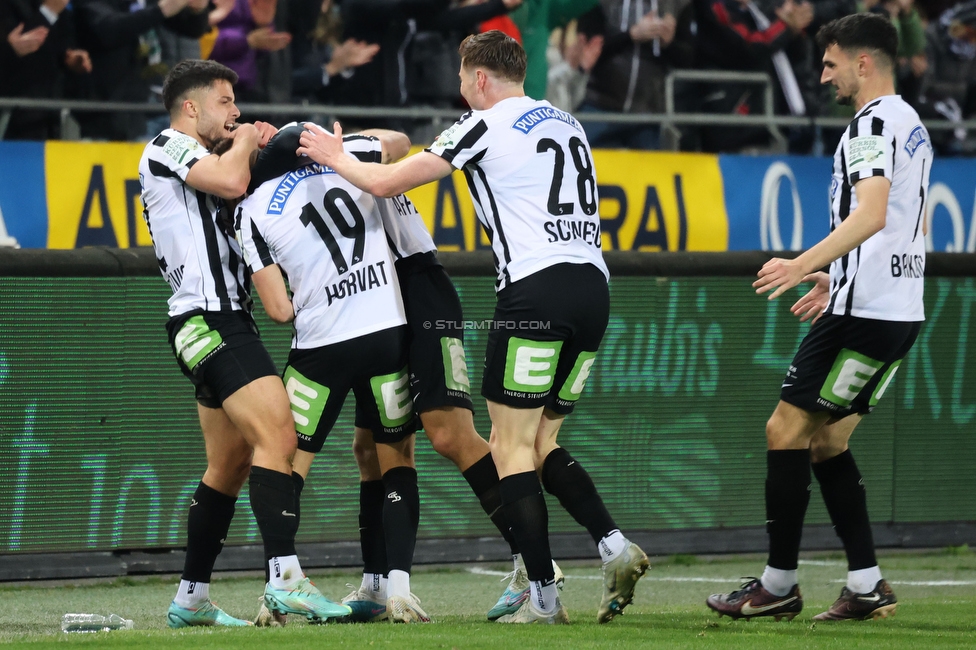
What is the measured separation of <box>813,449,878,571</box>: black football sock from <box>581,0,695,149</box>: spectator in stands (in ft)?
18.8

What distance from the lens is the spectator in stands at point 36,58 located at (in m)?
9.34

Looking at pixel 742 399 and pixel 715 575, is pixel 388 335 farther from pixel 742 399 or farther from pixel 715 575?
pixel 742 399

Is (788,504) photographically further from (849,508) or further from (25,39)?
(25,39)

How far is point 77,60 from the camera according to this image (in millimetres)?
9539

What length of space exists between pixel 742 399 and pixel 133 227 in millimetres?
4259

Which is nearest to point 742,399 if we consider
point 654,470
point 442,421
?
point 654,470

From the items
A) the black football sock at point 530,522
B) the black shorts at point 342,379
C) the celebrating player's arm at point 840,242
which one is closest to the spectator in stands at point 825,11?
the celebrating player's arm at point 840,242

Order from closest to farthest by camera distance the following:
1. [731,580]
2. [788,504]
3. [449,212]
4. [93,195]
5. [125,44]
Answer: [788,504] → [731,580] → [93,195] → [125,44] → [449,212]

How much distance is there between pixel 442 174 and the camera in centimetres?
540

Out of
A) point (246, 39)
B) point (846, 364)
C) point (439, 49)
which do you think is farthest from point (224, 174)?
point (439, 49)

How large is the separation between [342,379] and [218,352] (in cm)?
52

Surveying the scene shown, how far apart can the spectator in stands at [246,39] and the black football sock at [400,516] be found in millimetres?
5284

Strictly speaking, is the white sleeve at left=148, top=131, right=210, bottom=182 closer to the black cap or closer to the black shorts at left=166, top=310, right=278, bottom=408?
the black cap

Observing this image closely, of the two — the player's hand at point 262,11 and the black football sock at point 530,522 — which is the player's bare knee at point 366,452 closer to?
the black football sock at point 530,522
